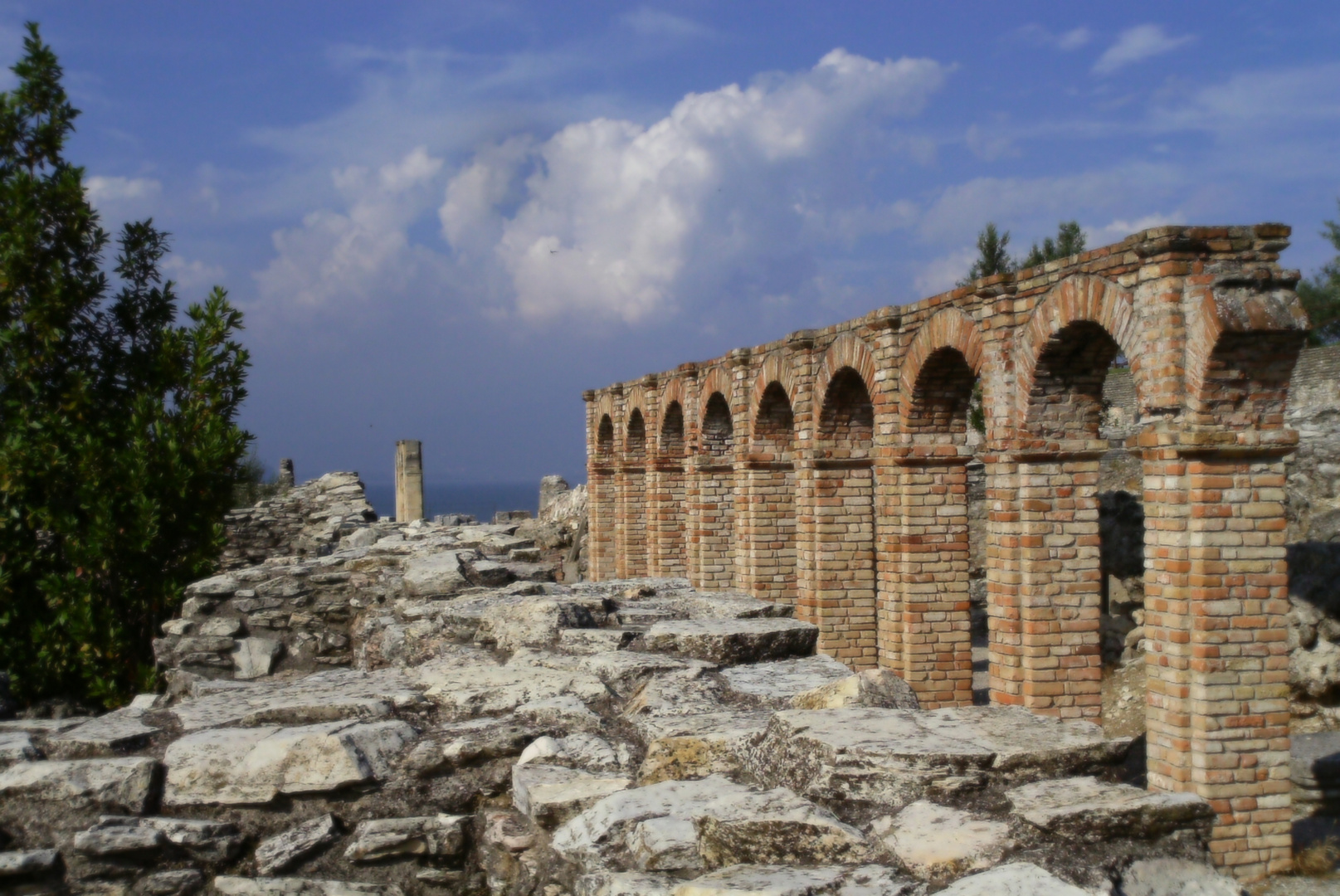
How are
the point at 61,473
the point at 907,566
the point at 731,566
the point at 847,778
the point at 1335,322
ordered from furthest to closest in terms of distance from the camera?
the point at 1335,322, the point at 731,566, the point at 907,566, the point at 61,473, the point at 847,778

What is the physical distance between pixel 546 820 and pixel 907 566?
6.32 metres

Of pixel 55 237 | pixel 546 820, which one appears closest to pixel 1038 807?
pixel 546 820

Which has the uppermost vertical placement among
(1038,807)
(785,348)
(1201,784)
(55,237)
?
(55,237)

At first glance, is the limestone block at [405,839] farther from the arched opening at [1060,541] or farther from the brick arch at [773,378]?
the brick arch at [773,378]

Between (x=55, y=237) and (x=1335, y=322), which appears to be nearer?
(x=55, y=237)

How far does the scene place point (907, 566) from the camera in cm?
937

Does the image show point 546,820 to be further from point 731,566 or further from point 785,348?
point 731,566

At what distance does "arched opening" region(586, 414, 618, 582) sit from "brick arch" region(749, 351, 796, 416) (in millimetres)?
6952

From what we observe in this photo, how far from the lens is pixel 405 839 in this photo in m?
3.61

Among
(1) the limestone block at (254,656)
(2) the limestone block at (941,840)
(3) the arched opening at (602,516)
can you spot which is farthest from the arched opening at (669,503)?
(2) the limestone block at (941,840)

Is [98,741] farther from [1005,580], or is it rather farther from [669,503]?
[669,503]

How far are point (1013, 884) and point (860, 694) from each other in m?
1.58

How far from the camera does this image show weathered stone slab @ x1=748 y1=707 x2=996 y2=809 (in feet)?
11.3

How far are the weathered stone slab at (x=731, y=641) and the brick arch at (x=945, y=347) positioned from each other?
3.08 m
